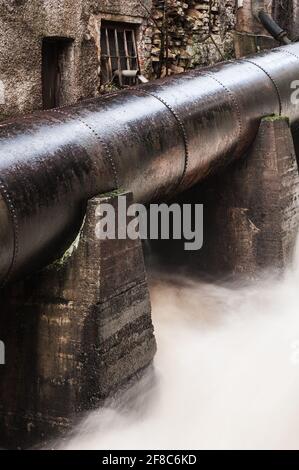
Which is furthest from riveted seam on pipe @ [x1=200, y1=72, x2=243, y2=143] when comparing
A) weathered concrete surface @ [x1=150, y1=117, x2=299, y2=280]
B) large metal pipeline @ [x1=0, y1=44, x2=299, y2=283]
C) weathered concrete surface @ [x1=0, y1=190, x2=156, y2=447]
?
weathered concrete surface @ [x1=0, y1=190, x2=156, y2=447]

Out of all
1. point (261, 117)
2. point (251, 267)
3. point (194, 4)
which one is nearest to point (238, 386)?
point (251, 267)

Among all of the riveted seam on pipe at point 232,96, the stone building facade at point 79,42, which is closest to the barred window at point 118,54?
the stone building facade at point 79,42

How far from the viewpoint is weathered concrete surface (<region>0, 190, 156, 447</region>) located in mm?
5023

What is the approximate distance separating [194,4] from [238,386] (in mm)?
6576

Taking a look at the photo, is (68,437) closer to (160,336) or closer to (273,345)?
(160,336)

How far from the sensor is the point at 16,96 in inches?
301

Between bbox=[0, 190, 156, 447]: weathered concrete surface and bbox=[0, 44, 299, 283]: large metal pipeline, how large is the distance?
0.83 feet

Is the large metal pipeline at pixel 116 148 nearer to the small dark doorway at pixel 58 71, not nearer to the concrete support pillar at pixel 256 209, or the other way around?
the concrete support pillar at pixel 256 209

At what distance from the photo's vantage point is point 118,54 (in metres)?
9.23

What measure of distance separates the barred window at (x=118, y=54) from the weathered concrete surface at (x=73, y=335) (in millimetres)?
4255

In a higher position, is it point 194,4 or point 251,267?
point 194,4

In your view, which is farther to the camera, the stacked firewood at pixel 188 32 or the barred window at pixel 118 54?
the stacked firewood at pixel 188 32

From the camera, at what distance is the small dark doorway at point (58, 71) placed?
27.5 ft

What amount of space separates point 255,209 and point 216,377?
2.40 meters
